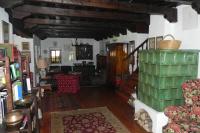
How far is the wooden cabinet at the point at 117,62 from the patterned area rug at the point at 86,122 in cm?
236

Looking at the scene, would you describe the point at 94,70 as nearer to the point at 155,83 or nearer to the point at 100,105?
the point at 100,105

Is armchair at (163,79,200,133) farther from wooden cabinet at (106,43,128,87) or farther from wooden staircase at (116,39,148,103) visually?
wooden cabinet at (106,43,128,87)

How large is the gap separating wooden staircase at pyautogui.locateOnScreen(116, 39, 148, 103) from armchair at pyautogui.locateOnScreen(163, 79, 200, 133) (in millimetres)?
2723

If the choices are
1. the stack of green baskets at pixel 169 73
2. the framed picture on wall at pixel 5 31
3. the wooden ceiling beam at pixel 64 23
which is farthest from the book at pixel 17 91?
the stack of green baskets at pixel 169 73

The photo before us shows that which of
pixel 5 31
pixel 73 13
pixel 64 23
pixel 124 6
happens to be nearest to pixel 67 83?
pixel 64 23

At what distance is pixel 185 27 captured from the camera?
3.82 m

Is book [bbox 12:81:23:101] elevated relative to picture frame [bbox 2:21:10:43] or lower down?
lower down

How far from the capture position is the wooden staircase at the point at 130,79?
5830mm

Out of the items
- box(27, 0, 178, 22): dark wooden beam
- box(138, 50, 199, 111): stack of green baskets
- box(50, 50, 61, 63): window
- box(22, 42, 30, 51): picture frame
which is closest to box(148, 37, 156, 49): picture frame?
box(27, 0, 178, 22): dark wooden beam

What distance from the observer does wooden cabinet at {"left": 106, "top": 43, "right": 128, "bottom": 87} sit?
7113mm

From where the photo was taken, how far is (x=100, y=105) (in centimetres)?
561

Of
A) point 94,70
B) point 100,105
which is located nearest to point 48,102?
point 100,105

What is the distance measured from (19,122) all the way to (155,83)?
2.54 m

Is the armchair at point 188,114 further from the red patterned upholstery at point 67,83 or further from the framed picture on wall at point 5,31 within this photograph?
the red patterned upholstery at point 67,83
